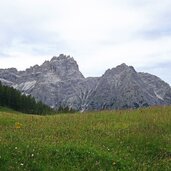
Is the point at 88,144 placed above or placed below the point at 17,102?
below

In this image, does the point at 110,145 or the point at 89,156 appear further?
the point at 110,145

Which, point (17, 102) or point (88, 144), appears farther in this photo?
point (17, 102)

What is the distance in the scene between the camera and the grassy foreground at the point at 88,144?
1983cm

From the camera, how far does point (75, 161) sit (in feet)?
66.3

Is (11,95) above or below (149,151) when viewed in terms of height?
above

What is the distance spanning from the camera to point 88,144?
73.7 ft

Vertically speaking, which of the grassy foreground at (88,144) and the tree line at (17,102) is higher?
the tree line at (17,102)

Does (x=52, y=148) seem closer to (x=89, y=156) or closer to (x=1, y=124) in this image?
(x=89, y=156)

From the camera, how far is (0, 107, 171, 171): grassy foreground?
19.8m

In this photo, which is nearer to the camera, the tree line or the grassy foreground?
the grassy foreground

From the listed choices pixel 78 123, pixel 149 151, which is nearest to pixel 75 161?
pixel 149 151

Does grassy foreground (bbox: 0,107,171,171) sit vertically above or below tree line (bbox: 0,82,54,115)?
below

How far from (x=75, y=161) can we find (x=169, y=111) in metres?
14.4

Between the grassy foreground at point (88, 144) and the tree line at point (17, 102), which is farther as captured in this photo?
the tree line at point (17, 102)
